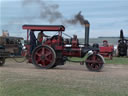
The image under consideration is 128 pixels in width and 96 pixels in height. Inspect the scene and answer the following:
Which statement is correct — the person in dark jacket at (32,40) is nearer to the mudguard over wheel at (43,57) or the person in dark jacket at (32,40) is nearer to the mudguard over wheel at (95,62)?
the mudguard over wheel at (43,57)

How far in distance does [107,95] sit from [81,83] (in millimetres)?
1637

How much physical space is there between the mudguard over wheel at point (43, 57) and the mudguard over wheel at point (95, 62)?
60.6 inches

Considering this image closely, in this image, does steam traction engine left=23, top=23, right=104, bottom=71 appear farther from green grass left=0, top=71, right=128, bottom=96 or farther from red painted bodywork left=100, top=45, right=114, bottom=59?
red painted bodywork left=100, top=45, right=114, bottom=59

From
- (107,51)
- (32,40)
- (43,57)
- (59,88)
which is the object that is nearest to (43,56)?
(43,57)

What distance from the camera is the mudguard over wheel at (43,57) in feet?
37.8

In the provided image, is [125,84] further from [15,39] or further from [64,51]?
[15,39]

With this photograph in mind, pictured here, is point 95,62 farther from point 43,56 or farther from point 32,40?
point 32,40

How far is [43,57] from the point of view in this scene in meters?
11.6

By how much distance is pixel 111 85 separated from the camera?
7.37 metres

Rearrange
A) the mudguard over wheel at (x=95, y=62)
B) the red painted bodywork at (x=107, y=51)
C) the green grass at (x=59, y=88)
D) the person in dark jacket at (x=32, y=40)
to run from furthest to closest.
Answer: the red painted bodywork at (x=107, y=51), the person in dark jacket at (x=32, y=40), the mudguard over wheel at (x=95, y=62), the green grass at (x=59, y=88)

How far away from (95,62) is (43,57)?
224 centimetres

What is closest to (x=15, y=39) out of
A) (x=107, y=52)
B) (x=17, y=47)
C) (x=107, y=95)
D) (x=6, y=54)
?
(x=17, y=47)

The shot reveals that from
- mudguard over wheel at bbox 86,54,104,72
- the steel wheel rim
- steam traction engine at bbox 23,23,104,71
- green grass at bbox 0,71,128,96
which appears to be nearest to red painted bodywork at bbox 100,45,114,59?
steam traction engine at bbox 23,23,104,71

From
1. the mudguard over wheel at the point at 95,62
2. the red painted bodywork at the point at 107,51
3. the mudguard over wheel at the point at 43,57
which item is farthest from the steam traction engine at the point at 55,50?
the red painted bodywork at the point at 107,51
